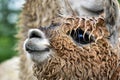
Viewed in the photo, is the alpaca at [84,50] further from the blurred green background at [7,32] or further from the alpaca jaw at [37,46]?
Result: the blurred green background at [7,32]

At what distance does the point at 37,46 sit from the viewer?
3.11 metres

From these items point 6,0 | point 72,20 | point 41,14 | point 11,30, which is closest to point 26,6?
point 41,14

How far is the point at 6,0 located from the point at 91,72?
372 centimetres

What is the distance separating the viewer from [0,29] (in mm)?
8375

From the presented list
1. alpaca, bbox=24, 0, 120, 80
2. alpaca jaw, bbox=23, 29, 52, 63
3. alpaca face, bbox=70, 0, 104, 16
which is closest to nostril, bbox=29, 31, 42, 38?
alpaca jaw, bbox=23, 29, 52, 63

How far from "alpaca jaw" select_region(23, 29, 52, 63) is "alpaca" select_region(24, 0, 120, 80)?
0.04 metres

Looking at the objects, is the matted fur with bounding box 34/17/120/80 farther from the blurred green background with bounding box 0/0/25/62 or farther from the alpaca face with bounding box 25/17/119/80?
the blurred green background with bounding box 0/0/25/62

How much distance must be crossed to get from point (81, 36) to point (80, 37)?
2cm

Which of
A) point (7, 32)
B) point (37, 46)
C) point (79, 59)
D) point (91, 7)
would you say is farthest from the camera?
point (7, 32)

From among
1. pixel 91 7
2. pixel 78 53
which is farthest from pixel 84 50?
pixel 91 7

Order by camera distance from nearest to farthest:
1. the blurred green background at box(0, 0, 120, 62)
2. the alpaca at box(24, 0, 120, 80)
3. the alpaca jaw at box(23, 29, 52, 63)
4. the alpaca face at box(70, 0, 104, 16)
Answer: the alpaca jaw at box(23, 29, 52, 63) < the alpaca at box(24, 0, 120, 80) < the alpaca face at box(70, 0, 104, 16) < the blurred green background at box(0, 0, 120, 62)

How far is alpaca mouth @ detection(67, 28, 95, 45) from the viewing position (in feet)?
10.9

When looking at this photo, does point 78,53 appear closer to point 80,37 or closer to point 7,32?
point 80,37

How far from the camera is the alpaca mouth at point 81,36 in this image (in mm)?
3329
